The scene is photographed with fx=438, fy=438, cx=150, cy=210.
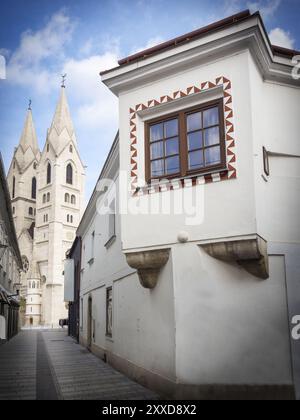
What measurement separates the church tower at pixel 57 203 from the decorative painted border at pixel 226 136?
71795 mm

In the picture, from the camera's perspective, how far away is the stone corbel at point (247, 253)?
8258 mm

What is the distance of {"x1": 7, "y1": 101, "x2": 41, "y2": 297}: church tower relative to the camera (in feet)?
303

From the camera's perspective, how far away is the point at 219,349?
8516 mm

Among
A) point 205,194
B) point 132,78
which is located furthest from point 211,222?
point 132,78

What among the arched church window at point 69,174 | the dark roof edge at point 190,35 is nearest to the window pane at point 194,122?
the dark roof edge at point 190,35

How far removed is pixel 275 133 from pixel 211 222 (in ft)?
8.64

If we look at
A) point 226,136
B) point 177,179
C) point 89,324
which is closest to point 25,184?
point 89,324

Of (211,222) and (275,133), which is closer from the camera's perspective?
(211,222)

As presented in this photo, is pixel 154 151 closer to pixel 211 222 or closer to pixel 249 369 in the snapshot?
pixel 211 222

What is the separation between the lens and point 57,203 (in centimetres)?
8738

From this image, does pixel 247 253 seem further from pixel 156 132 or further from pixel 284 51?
pixel 284 51

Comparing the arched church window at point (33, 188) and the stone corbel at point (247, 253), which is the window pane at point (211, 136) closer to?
the stone corbel at point (247, 253)

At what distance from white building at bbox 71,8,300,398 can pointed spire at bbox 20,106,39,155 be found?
9720cm

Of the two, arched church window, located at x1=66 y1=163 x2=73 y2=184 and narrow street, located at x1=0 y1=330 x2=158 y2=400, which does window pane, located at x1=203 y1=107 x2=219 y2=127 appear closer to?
narrow street, located at x1=0 y1=330 x2=158 y2=400
